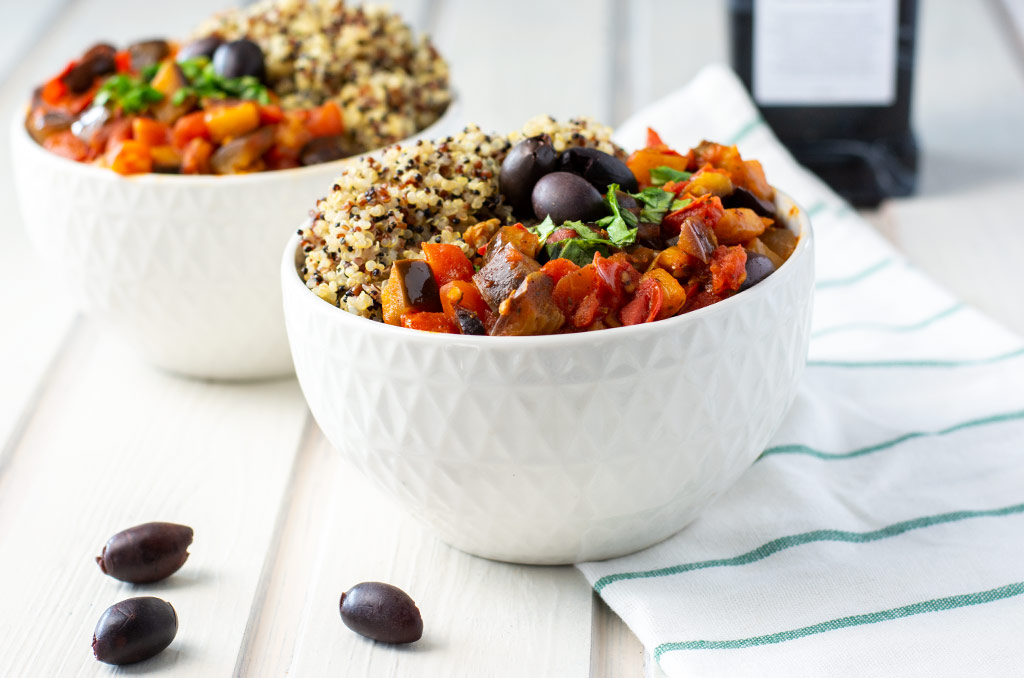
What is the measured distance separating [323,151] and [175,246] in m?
0.29

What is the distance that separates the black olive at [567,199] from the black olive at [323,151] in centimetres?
57

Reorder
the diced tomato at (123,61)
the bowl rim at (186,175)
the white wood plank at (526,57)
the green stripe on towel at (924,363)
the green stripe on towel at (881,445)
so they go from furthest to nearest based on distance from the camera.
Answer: the white wood plank at (526,57)
the diced tomato at (123,61)
the green stripe on towel at (924,363)
the bowl rim at (186,175)
the green stripe on towel at (881,445)

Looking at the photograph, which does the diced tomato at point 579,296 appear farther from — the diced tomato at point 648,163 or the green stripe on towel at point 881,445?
the green stripe on towel at point 881,445

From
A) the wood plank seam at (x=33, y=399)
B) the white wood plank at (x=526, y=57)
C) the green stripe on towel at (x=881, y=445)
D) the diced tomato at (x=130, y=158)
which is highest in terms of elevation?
the diced tomato at (x=130, y=158)

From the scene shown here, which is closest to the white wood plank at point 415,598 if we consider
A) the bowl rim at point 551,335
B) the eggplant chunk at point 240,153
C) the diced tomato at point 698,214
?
the bowl rim at point 551,335

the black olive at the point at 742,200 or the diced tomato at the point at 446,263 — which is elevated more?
the diced tomato at the point at 446,263

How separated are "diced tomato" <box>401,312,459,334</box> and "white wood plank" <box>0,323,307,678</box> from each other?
45 centimetres

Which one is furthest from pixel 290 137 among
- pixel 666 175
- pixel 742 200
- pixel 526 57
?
pixel 526 57

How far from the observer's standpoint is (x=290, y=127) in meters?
2.00

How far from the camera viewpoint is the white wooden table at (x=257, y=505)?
1429 millimetres

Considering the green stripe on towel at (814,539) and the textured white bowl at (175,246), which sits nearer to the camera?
the green stripe on towel at (814,539)

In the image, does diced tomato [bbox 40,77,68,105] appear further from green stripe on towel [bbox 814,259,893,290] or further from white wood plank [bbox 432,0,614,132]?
green stripe on towel [bbox 814,259,893,290]

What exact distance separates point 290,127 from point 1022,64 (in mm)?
2404

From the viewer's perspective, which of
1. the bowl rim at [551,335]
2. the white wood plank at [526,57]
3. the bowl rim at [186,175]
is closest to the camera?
the bowl rim at [551,335]
